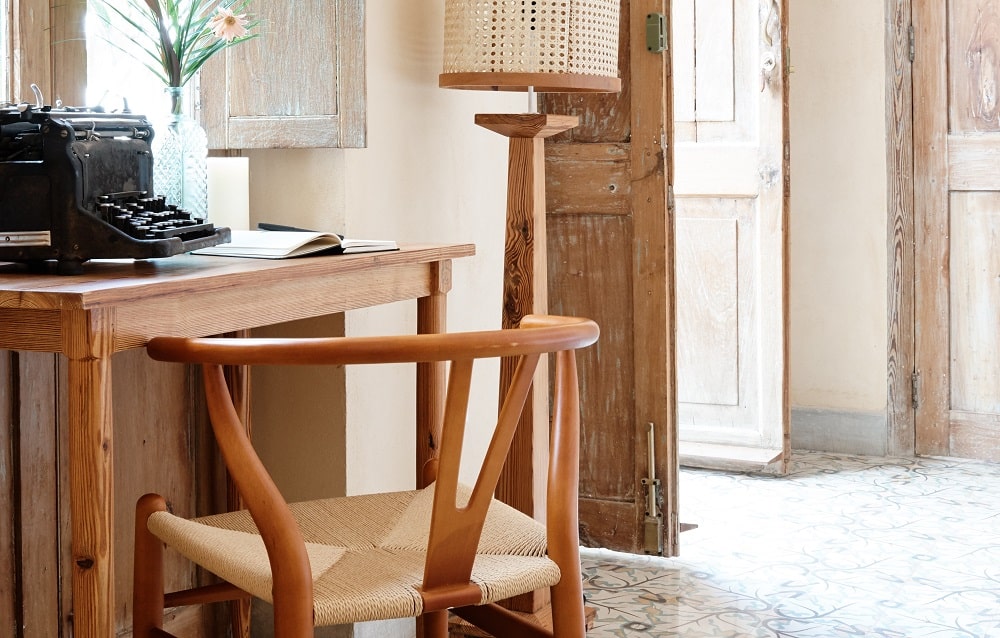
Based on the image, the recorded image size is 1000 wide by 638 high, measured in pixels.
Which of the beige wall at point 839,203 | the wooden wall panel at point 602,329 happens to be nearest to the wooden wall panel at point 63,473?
the wooden wall panel at point 602,329

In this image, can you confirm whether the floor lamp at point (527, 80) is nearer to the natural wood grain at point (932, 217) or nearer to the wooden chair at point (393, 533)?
the wooden chair at point (393, 533)

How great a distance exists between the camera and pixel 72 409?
133 cm

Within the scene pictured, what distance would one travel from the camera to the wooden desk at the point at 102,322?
132 cm

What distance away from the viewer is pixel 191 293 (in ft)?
4.85

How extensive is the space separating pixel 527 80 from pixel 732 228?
2.06 m

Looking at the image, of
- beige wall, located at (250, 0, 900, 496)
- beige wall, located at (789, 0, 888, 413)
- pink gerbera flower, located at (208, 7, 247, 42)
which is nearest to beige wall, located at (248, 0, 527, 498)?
beige wall, located at (250, 0, 900, 496)

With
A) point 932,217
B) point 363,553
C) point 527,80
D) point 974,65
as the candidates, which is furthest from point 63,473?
point 974,65

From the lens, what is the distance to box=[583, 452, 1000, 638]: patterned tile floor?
2615 mm

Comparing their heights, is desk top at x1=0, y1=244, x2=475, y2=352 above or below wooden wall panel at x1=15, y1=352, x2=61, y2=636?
above

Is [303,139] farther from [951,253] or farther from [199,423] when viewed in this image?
[951,253]

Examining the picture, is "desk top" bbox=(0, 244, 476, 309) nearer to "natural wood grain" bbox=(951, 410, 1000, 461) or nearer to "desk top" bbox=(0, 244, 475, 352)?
"desk top" bbox=(0, 244, 475, 352)

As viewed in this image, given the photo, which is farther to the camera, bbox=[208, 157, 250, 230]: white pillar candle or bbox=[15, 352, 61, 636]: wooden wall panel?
bbox=[208, 157, 250, 230]: white pillar candle

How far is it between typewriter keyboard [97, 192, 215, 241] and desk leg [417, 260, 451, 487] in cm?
48

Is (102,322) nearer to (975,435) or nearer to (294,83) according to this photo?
(294,83)
